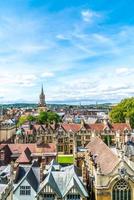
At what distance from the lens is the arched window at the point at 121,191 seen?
32.1m

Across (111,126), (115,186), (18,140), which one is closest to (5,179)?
(115,186)

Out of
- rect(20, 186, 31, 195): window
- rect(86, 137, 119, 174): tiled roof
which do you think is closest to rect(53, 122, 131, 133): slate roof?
rect(86, 137, 119, 174): tiled roof

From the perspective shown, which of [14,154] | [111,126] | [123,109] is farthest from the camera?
[123,109]

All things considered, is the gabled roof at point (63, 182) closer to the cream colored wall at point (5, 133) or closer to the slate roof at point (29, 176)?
the slate roof at point (29, 176)

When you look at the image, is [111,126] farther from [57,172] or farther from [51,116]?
[57,172]

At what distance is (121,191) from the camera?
1271 inches

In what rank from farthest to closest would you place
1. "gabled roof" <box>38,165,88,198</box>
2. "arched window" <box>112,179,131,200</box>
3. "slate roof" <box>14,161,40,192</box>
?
"slate roof" <box>14,161,40,192</box> < "arched window" <box>112,179,131,200</box> < "gabled roof" <box>38,165,88,198</box>

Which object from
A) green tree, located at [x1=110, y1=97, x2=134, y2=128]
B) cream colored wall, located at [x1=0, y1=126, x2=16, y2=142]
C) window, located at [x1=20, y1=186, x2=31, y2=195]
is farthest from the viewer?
green tree, located at [x1=110, y1=97, x2=134, y2=128]

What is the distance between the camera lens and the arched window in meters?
32.1

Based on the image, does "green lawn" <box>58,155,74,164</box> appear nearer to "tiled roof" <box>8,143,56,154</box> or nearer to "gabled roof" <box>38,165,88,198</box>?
"tiled roof" <box>8,143,56,154</box>

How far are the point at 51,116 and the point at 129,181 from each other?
313 feet

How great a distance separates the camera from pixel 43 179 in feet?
111

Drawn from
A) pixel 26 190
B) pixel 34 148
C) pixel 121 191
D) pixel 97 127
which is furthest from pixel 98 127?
pixel 26 190

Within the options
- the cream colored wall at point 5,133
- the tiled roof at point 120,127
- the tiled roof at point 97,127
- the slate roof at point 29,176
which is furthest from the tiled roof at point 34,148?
the cream colored wall at point 5,133
